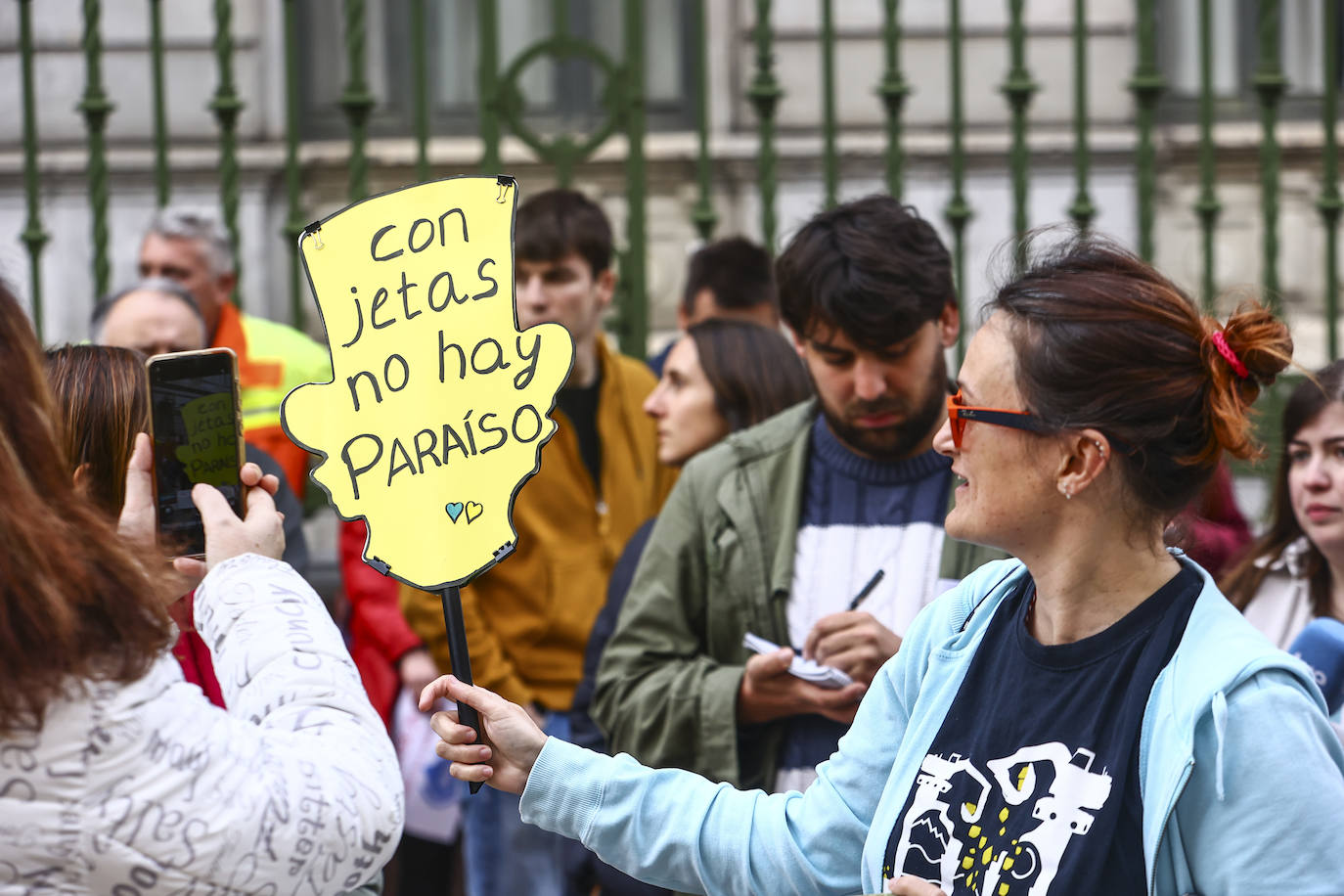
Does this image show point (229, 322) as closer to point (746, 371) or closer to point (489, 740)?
point (746, 371)

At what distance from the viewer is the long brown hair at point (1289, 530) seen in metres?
3.12

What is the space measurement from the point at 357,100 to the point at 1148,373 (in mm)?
3019

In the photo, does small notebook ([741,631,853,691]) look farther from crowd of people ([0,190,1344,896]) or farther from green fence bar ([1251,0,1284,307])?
green fence bar ([1251,0,1284,307])

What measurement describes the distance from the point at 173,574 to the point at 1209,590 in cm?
121

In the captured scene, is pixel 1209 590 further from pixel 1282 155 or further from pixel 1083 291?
pixel 1282 155

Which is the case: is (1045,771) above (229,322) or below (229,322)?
below

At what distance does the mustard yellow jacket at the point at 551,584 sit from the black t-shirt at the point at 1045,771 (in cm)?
195

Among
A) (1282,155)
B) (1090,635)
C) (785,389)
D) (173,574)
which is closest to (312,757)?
(173,574)

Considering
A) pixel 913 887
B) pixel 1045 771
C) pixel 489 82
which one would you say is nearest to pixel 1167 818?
pixel 1045 771

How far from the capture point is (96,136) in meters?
4.46

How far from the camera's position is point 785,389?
11.9 ft

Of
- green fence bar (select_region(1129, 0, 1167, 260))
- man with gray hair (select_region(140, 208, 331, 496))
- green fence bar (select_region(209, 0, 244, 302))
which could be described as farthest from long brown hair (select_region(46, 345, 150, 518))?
green fence bar (select_region(1129, 0, 1167, 260))

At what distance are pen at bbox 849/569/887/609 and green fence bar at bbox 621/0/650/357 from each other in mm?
1868

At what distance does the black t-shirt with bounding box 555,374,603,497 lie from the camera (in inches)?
158
